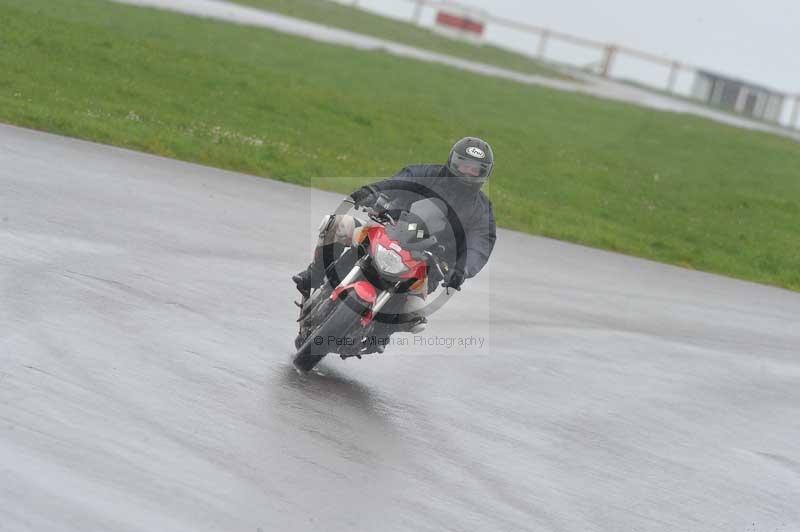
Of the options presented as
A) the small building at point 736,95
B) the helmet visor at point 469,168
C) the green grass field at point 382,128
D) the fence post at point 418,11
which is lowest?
the small building at point 736,95

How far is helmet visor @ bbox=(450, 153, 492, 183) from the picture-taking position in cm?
1043

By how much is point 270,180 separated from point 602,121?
61.4ft

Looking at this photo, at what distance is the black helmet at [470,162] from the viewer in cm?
1043

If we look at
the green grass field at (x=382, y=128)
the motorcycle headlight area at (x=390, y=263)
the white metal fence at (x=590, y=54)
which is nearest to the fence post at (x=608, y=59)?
the white metal fence at (x=590, y=54)

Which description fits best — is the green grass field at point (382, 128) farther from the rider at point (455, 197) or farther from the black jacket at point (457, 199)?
the black jacket at point (457, 199)

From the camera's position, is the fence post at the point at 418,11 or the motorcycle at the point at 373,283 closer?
the motorcycle at the point at 373,283

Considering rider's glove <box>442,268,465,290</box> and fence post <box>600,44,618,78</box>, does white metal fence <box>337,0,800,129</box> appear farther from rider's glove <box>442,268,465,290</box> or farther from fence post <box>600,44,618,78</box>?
rider's glove <box>442,268,465,290</box>

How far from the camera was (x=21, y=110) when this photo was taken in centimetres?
1991

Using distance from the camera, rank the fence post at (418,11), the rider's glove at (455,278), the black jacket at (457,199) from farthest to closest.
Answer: the fence post at (418,11)
the black jacket at (457,199)
the rider's glove at (455,278)

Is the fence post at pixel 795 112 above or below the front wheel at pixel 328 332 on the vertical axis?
below

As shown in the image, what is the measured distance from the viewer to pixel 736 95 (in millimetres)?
57875

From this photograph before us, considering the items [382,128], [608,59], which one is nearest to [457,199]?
[382,128]

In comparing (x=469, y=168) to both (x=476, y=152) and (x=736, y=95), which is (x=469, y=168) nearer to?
(x=476, y=152)

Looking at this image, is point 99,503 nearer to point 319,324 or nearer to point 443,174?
point 319,324
